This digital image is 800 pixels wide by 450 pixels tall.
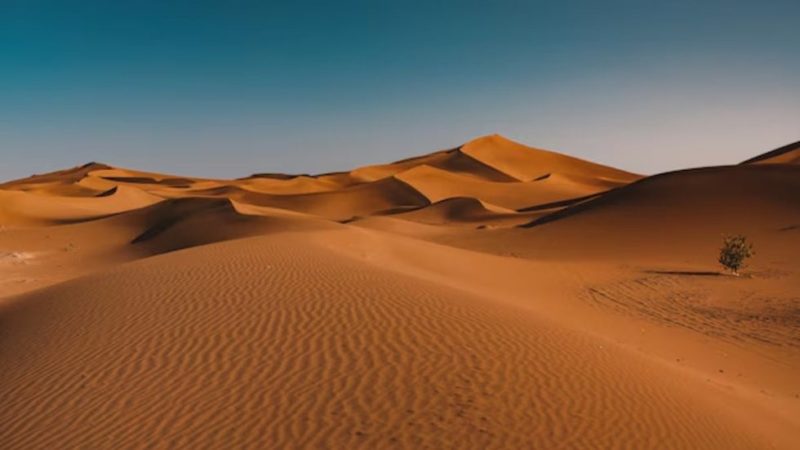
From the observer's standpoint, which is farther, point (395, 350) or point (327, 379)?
point (395, 350)

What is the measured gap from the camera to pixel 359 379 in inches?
261

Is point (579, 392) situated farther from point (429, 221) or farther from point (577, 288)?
point (429, 221)

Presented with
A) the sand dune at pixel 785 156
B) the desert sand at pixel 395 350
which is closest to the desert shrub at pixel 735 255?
the desert sand at pixel 395 350

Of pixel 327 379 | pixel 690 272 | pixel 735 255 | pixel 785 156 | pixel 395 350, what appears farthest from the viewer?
Answer: pixel 785 156

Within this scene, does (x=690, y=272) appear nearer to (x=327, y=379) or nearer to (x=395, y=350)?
(x=395, y=350)

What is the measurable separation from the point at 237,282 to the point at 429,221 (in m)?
35.6

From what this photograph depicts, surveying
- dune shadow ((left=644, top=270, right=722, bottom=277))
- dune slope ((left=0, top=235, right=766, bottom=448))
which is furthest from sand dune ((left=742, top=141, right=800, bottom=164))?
dune slope ((left=0, top=235, right=766, bottom=448))

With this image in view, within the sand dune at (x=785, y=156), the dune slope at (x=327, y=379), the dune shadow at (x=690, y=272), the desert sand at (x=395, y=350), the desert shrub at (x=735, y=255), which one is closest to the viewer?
the dune slope at (x=327, y=379)

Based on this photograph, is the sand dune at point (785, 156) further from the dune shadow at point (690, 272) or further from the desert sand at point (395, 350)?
the dune shadow at point (690, 272)

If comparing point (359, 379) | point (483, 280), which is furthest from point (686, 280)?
point (359, 379)

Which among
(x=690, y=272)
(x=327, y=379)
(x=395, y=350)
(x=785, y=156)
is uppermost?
(x=785, y=156)

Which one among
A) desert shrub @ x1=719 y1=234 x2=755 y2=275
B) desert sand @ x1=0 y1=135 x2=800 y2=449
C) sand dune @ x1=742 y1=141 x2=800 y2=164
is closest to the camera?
desert sand @ x1=0 y1=135 x2=800 y2=449

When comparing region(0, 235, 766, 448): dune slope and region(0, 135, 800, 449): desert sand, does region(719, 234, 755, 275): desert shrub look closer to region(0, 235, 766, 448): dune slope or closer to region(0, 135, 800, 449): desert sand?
region(0, 135, 800, 449): desert sand

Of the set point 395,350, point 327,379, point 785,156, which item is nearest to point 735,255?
point 395,350
